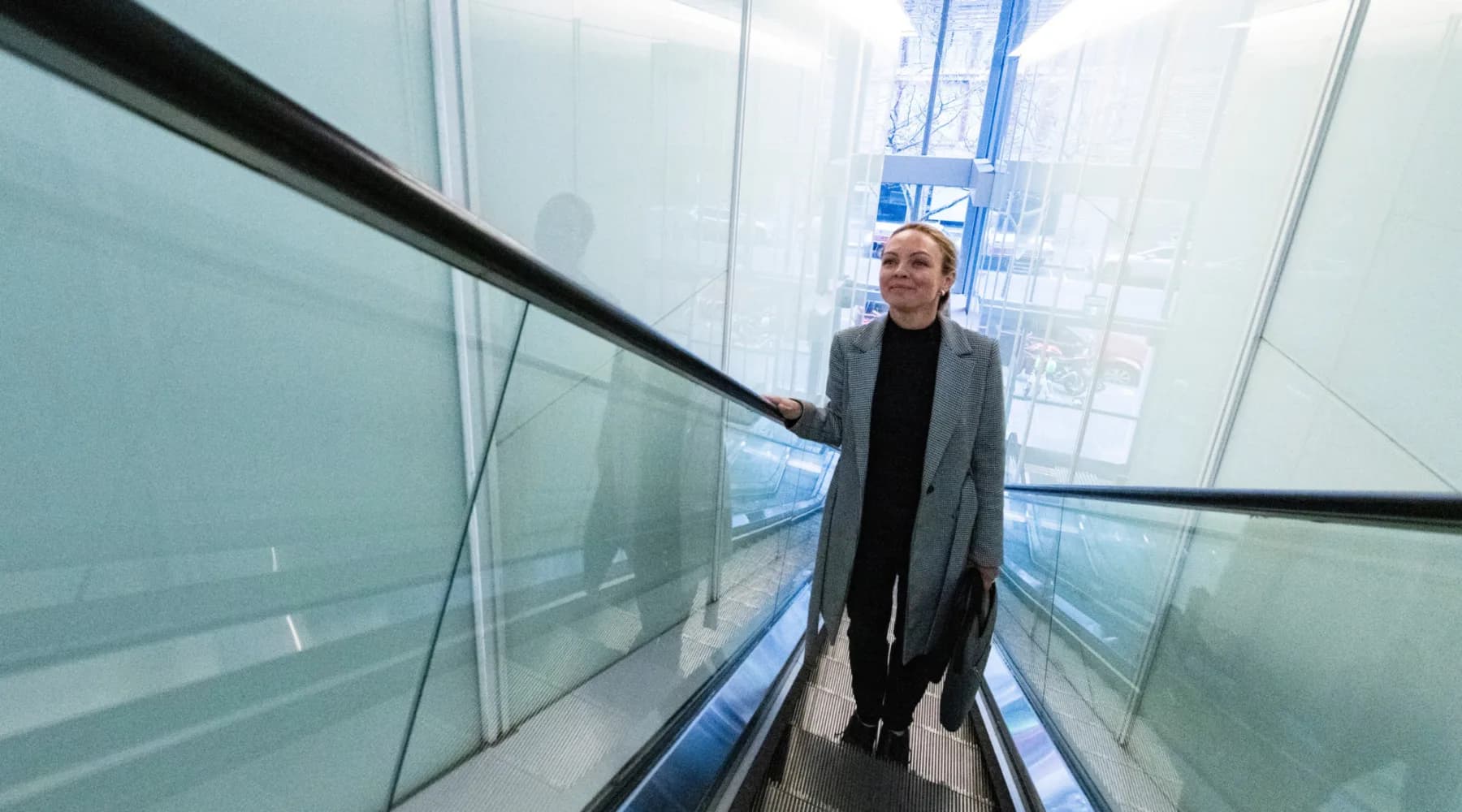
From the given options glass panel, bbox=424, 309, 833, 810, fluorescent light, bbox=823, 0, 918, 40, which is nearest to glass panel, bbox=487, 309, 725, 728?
glass panel, bbox=424, 309, 833, 810

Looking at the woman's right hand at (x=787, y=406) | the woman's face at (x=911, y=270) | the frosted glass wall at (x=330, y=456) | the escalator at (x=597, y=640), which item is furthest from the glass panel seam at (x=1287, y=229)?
the frosted glass wall at (x=330, y=456)

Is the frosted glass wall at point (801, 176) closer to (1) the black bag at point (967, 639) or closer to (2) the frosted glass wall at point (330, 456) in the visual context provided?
(2) the frosted glass wall at point (330, 456)

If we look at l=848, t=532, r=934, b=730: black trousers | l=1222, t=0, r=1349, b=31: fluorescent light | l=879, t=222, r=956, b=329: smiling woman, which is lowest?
l=848, t=532, r=934, b=730: black trousers

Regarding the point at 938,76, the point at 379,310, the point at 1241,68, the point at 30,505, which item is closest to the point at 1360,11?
the point at 1241,68

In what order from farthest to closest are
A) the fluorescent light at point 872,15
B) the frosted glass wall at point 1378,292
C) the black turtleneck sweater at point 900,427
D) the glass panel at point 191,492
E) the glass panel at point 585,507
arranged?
the fluorescent light at point 872,15
the black turtleneck sweater at point 900,427
the frosted glass wall at point 1378,292
the glass panel at point 585,507
the glass panel at point 191,492

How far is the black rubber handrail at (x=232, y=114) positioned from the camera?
442mm

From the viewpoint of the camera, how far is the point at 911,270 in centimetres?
212

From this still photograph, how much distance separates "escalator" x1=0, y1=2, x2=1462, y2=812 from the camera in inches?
23.3

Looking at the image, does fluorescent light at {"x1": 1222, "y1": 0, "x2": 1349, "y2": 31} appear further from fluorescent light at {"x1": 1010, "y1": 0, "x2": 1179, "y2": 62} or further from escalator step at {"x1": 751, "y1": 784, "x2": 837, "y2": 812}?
escalator step at {"x1": 751, "y1": 784, "x2": 837, "y2": 812}

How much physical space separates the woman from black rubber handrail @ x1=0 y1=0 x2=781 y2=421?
153 cm

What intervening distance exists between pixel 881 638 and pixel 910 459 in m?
0.75

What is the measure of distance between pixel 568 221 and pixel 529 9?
28.0 inches

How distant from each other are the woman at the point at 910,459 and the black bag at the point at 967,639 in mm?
39

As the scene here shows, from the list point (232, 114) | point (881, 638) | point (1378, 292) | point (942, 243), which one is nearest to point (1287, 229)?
point (1378, 292)
